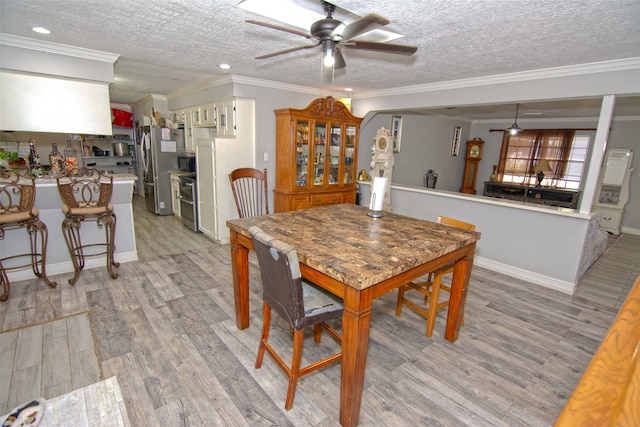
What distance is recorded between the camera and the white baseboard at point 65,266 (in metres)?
3.05

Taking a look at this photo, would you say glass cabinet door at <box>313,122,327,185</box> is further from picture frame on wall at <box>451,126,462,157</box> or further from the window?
the window

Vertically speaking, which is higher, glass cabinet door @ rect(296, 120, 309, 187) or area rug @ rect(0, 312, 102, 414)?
glass cabinet door @ rect(296, 120, 309, 187)

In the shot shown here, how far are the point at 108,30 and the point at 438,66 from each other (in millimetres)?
3087

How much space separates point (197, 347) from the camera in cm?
221

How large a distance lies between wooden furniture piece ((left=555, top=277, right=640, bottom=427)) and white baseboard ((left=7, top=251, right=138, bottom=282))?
4181 mm

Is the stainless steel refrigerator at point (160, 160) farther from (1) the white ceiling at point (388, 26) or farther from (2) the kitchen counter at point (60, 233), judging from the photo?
(2) the kitchen counter at point (60, 233)

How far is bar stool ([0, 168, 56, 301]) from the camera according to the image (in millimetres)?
2617

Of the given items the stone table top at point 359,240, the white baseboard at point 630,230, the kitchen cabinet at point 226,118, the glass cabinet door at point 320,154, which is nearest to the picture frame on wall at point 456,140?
the white baseboard at point 630,230

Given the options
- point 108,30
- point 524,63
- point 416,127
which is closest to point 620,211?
point 416,127

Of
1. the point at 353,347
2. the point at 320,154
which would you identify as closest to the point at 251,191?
the point at 320,154

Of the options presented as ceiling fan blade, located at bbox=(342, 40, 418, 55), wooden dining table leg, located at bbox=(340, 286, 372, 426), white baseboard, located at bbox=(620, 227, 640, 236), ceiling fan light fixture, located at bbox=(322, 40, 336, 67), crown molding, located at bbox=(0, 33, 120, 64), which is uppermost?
crown molding, located at bbox=(0, 33, 120, 64)

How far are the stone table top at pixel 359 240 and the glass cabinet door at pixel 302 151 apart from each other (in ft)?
6.16

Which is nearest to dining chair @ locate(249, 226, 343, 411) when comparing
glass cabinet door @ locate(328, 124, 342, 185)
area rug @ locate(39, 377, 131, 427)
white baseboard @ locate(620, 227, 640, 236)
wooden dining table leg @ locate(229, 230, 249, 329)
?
wooden dining table leg @ locate(229, 230, 249, 329)

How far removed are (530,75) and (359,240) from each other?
2.94 m
